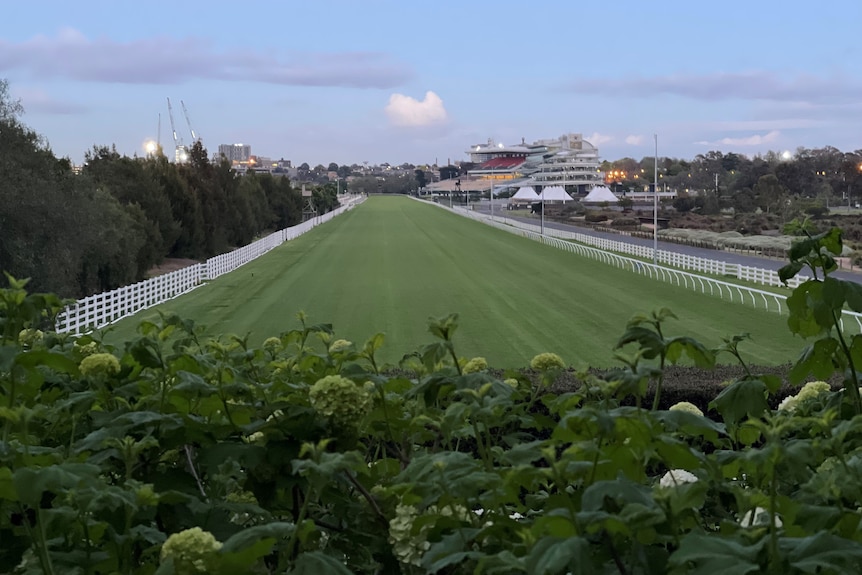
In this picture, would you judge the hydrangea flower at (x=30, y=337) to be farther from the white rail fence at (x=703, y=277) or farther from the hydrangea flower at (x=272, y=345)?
the white rail fence at (x=703, y=277)

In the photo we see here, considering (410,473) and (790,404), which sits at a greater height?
(410,473)

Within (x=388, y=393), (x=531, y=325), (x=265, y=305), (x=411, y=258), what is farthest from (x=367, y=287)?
(x=388, y=393)

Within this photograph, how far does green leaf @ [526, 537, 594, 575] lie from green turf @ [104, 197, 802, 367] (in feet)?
51.0

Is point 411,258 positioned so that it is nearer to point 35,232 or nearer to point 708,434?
point 35,232

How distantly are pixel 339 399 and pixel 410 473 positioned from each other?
0.24 metres

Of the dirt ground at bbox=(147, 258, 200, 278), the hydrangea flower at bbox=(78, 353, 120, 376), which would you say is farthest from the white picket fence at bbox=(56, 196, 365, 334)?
the hydrangea flower at bbox=(78, 353, 120, 376)

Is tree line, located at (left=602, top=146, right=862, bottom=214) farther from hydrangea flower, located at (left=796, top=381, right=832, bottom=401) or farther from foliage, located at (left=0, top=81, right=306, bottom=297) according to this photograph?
hydrangea flower, located at (left=796, top=381, right=832, bottom=401)

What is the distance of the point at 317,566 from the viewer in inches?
68.9

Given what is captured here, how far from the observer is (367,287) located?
30.5 meters

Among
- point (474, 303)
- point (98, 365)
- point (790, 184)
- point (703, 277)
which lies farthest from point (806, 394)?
point (790, 184)

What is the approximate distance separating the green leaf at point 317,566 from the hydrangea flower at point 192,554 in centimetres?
17

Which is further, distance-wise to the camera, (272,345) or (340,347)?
(272,345)

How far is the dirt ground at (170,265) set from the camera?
42.6m

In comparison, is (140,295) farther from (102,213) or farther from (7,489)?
(7,489)
